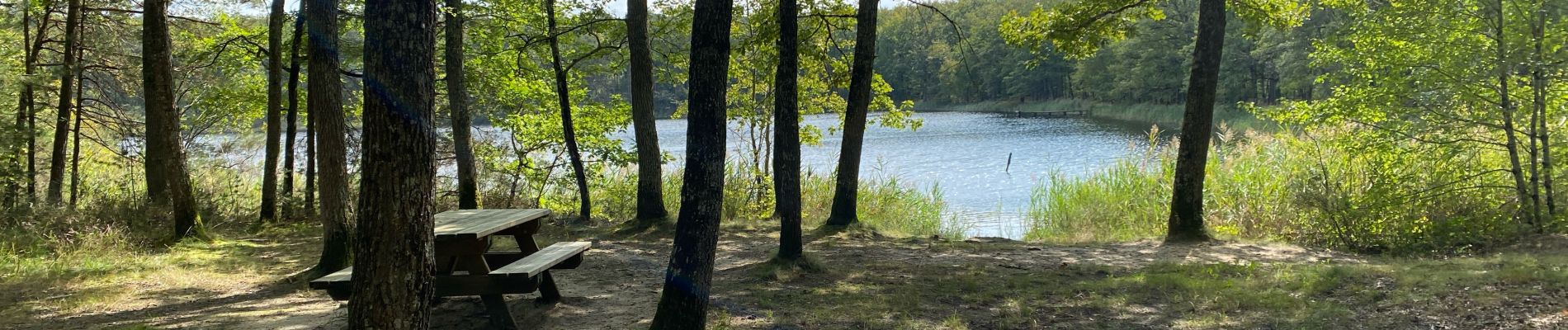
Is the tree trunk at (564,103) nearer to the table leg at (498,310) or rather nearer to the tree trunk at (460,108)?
the tree trunk at (460,108)

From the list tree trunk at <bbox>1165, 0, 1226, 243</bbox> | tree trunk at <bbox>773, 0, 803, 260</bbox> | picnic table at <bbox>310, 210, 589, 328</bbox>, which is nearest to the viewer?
picnic table at <bbox>310, 210, 589, 328</bbox>

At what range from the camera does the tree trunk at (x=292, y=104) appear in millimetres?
9836

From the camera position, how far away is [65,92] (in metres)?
10.9

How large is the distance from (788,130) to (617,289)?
1.83m

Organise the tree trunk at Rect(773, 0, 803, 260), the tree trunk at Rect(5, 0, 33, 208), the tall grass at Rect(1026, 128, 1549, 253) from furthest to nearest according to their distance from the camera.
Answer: the tree trunk at Rect(5, 0, 33, 208)
the tall grass at Rect(1026, 128, 1549, 253)
the tree trunk at Rect(773, 0, 803, 260)

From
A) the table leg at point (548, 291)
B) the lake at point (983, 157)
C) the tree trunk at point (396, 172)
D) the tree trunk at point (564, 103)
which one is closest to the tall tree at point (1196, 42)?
the lake at point (983, 157)

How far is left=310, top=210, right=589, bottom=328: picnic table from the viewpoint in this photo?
427 cm

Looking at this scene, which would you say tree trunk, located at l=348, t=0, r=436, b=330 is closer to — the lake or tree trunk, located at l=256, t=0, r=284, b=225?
tree trunk, located at l=256, t=0, r=284, b=225

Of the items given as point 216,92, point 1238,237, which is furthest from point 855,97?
point 216,92

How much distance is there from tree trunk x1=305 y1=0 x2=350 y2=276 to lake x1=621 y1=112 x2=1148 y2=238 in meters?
7.44

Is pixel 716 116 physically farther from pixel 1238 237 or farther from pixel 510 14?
pixel 510 14

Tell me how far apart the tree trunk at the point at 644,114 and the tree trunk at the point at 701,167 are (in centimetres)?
588

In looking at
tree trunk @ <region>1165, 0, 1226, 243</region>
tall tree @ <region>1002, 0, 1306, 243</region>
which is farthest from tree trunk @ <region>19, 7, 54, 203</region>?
tree trunk @ <region>1165, 0, 1226, 243</region>

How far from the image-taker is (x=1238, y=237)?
351 inches
